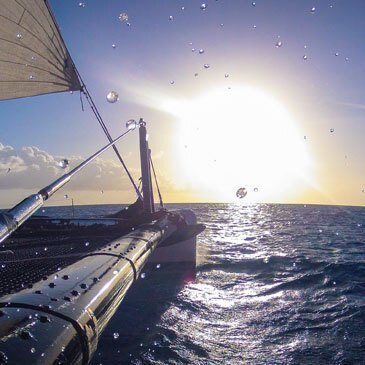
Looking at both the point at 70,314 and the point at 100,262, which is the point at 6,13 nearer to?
the point at 100,262

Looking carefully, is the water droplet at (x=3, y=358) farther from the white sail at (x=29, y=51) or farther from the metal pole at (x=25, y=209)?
the white sail at (x=29, y=51)

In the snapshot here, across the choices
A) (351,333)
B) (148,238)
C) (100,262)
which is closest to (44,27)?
(148,238)

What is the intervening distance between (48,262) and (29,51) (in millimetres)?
4710

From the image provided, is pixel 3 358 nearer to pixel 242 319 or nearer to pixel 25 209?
pixel 25 209

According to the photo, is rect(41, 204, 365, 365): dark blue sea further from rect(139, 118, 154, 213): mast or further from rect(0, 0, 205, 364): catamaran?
rect(139, 118, 154, 213): mast

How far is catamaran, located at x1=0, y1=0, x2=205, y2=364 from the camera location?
204cm

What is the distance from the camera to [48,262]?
5.04 metres

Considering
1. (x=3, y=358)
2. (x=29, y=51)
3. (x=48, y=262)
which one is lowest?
(x=48, y=262)

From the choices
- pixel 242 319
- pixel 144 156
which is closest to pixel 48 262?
pixel 242 319

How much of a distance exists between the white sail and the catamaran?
0.02 metres

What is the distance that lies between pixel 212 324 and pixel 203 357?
6.53ft

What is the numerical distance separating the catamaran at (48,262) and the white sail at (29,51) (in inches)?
0.7

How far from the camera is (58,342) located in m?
1.99

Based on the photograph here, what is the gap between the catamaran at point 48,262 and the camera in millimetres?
2037
